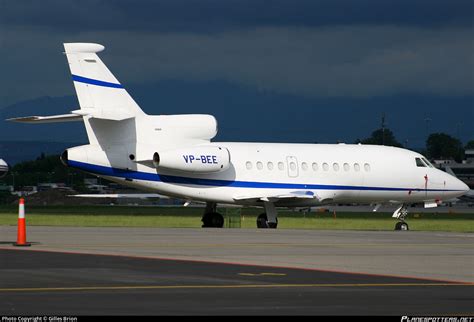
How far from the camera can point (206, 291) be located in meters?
17.3

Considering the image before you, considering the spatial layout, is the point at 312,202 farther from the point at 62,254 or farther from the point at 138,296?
the point at 138,296

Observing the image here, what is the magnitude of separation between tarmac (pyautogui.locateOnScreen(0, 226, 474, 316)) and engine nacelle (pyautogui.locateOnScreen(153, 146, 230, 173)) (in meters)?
10.8

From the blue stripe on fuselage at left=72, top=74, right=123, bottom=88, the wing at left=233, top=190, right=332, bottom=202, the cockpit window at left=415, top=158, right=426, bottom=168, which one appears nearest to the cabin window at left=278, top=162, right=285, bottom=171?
the wing at left=233, top=190, right=332, bottom=202

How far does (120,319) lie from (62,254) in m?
11.5

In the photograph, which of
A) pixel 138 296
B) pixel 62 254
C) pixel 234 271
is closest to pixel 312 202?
pixel 62 254

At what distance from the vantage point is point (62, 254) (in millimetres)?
25000

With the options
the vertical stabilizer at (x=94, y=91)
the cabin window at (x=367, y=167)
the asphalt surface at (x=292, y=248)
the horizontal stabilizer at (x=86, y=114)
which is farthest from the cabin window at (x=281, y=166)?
the asphalt surface at (x=292, y=248)

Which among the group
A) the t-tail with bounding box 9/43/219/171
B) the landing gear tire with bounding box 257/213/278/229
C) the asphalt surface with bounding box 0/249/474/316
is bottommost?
the landing gear tire with bounding box 257/213/278/229

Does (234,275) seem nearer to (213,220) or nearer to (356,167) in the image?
(213,220)

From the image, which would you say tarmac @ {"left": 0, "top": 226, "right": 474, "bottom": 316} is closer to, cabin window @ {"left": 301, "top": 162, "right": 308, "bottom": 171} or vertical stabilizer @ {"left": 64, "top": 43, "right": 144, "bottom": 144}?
vertical stabilizer @ {"left": 64, "top": 43, "right": 144, "bottom": 144}

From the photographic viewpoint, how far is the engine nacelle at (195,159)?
43.3 metres

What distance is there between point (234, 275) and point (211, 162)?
23.8 meters

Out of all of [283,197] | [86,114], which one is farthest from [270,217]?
[86,114]

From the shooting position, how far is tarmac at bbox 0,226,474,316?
1541 centimetres
